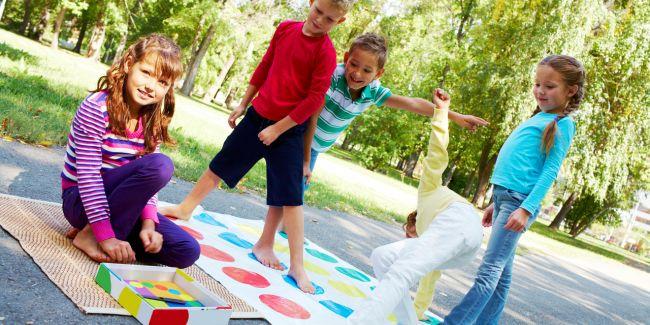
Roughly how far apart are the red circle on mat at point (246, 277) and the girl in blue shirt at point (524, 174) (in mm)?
981

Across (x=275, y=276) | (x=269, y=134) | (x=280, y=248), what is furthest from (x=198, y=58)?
(x=275, y=276)

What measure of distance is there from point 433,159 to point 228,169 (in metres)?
1.29

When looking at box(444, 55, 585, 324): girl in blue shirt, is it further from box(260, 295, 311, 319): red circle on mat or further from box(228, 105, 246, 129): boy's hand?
box(228, 105, 246, 129): boy's hand

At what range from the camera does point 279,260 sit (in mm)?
3279

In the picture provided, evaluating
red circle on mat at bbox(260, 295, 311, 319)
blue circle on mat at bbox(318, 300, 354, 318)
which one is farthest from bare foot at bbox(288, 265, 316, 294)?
red circle on mat at bbox(260, 295, 311, 319)

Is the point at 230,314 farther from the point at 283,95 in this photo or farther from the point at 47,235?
the point at 283,95

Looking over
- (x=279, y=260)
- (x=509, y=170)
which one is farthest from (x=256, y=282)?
(x=509, y=170)

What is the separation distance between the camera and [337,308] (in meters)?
2.75

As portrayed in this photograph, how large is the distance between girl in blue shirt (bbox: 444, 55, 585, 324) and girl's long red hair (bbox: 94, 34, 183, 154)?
1.75 m

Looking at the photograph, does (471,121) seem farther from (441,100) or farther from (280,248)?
(280,248)

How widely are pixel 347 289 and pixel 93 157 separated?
A: 5.50 feet

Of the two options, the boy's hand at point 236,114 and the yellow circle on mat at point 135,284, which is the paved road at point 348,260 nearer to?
the yellow circle on mat at point 135,284

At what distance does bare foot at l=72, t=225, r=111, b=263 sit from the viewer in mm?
2301

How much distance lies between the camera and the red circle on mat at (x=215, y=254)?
9.54 ft
